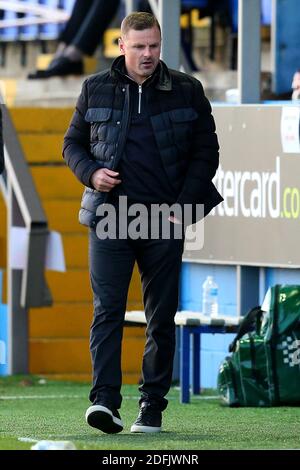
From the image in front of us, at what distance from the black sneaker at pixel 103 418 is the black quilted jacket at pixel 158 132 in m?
0.85

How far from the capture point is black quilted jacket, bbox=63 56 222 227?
8.60 meters

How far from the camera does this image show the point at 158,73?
28.5 feet

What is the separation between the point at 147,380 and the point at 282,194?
2.92 metres

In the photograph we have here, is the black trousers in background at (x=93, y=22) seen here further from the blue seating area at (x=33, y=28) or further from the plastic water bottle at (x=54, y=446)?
the plastic water bottle at (x=54, y=446)

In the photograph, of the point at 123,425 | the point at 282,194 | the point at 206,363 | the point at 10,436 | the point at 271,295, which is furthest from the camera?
the point at 206,363

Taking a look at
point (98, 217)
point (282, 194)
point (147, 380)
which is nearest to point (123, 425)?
point (147, 380)

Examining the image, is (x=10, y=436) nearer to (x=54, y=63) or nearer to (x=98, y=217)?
(x=98, y=217)

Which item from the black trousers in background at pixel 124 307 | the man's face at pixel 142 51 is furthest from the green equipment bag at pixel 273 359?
the man's face at pixel 142 51

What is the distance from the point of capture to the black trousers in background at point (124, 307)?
8.62m

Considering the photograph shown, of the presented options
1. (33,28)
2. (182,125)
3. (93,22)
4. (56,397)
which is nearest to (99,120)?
(182,125)

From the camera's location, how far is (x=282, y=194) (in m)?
11.4

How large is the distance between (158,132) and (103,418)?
52.3 inches

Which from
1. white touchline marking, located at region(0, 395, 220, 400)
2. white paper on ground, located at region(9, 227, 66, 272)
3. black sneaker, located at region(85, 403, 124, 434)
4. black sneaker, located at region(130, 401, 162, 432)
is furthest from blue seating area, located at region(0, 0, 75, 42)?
black sneaker, located at region(85, 403, 124, 434)

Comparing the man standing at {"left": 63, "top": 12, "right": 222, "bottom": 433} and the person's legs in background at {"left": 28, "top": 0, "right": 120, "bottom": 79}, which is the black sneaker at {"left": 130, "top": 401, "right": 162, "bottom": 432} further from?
the person's legs in background at {"left": 28, "top": 0, "right": 120, "bottom": 79}
